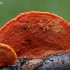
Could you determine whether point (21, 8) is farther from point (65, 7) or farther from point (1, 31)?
point (1, 31)

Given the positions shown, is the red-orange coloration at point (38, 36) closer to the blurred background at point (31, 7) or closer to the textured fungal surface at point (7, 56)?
the textured fungal surface at point (7, 56)

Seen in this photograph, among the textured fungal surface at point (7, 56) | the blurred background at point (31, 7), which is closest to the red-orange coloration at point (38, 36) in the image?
the textured fungal surface at point (7, 56)

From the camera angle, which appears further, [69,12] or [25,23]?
[69,12]

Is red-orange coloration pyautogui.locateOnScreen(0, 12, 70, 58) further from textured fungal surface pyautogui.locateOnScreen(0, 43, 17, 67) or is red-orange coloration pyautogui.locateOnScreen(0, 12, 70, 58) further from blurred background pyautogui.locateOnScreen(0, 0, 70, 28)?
blurred background pyautogui.locateOnScreen(0, 0, 70, 28)

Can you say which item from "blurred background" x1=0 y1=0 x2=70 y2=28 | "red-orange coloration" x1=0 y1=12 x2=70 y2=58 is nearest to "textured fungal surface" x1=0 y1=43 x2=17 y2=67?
"red-orange coloration" x1=0 y1=12 x2=70 y2=58

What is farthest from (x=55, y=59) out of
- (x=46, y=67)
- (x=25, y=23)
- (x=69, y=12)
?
(x=69, y=12)

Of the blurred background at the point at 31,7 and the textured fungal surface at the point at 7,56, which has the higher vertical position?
the blurred background at the point at 31,7
